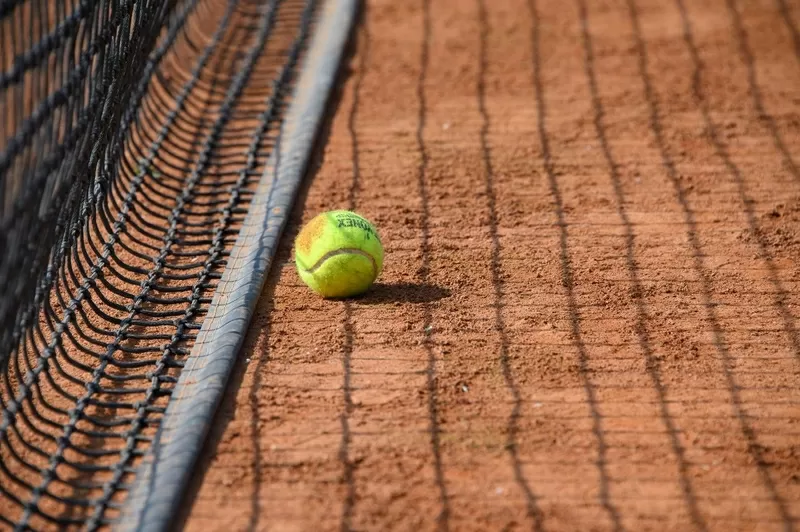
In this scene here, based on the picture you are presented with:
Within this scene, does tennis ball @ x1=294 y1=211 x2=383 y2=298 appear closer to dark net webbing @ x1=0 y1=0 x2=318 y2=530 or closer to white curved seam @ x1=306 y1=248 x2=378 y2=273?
white curved seam @ x1=306 y1=248 x2=378 y2=273

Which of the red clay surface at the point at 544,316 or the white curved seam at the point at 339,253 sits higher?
the white curved seam at the point at 339,253

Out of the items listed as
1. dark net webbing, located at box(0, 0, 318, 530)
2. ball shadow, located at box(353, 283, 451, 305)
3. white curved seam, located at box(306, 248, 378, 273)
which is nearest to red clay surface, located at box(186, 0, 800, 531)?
ball shadow, located at box(353, 283, 451, 305)

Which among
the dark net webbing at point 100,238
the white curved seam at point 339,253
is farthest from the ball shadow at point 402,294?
the dark net webbing at point 100,238

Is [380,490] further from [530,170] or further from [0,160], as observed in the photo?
[530,170]

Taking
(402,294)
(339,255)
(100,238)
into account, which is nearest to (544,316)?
(402,294)

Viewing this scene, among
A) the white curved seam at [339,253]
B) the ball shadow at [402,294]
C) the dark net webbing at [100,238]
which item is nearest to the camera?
the dark net webbing at [100,238]

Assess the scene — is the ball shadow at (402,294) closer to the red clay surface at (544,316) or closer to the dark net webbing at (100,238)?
the red clay surface at (544,316)
